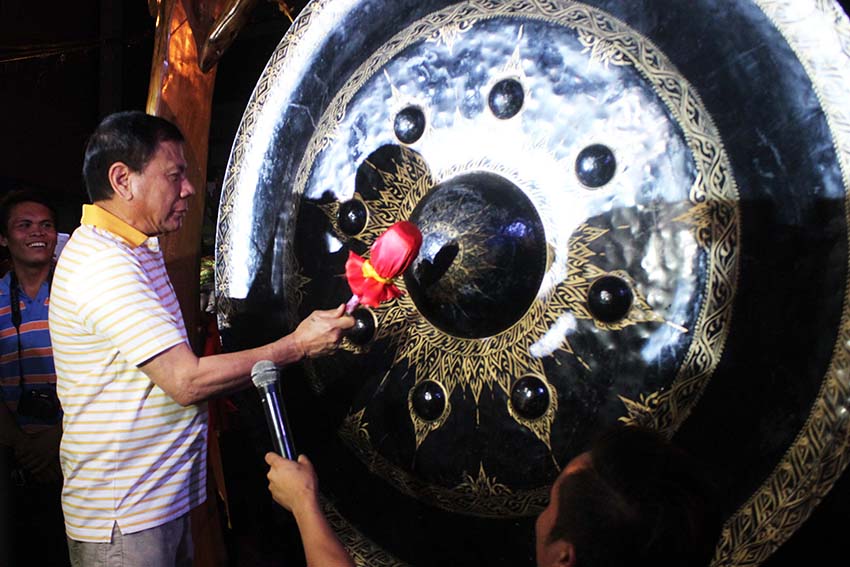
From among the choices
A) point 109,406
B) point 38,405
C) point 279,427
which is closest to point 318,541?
point 279,427

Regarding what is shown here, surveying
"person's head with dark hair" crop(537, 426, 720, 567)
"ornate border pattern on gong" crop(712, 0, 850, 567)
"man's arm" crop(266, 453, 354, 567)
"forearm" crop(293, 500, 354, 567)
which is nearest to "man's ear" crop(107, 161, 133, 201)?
"man's arm" crop(266, 453, 354, 567)

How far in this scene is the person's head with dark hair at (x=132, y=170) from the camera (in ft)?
5.43

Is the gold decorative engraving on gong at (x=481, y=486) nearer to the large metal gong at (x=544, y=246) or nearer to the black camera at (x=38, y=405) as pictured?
the large metal gong at (x=544, y=246)

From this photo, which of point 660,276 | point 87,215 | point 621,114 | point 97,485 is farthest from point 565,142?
point 97,485

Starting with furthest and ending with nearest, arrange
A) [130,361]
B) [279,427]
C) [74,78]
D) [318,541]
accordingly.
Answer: [74,78]
[130,361]
[279,427]
[318,541]

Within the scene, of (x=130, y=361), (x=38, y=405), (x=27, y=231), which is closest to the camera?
(x=130, y=361)

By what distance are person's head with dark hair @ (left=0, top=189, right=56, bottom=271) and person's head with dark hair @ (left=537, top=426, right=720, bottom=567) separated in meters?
2.29

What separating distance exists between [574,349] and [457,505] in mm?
445

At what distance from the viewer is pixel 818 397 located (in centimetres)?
126

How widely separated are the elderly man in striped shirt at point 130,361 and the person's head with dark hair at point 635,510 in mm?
788

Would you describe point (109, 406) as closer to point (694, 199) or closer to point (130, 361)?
point (130, 361)

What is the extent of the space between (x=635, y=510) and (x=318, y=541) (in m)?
0.47

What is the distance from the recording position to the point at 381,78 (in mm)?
1861

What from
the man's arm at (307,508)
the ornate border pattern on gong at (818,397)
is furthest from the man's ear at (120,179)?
the ornate border pattern on gong at (818,397)
